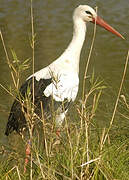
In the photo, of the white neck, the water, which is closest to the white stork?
the white neck

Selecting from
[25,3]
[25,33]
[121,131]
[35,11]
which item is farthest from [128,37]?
[121,131]

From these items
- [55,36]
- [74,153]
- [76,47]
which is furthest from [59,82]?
[55,36]

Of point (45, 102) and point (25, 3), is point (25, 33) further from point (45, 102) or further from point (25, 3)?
point (45, 102)

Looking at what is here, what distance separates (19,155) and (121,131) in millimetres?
859

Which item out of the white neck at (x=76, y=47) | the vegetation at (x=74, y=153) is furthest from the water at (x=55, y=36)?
the vegetation at (x=74, y=153)

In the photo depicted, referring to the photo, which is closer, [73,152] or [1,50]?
[73,152]

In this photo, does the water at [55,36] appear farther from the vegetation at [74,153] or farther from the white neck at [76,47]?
the vegetation at [74,153]

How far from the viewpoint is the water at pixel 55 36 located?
28.8 feet

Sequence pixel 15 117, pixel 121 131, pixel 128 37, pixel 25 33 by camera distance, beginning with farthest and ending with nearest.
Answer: pixel 25 33 < pixel 128 37 < pixel 15 117 < pixel 121 131

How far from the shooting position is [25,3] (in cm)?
1362

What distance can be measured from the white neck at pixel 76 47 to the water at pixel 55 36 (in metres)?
1.12

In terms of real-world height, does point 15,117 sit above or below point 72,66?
below

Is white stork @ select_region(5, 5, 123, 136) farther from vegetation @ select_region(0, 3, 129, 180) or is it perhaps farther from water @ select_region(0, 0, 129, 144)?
vegetation @ select_region(0, 3, 129, 180)

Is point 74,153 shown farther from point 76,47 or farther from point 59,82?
point 76,47
